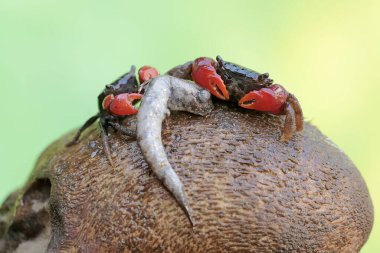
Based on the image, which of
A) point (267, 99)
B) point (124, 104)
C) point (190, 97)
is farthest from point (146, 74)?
point (267, 99)

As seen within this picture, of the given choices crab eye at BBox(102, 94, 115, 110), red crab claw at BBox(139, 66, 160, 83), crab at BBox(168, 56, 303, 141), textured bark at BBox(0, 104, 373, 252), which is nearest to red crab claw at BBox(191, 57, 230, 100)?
crab at BBox(168, 56, 303, 141)

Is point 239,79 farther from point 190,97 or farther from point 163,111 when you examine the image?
point 163,111

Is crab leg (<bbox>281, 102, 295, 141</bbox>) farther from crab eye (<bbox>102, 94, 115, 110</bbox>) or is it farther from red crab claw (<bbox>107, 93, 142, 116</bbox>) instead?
crab eye (<bbox>102, 94, 115, 110</bbox>)

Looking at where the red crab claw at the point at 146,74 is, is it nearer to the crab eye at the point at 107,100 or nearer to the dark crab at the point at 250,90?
the crab eye at the point at 107,100

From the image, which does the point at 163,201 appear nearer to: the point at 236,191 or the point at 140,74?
the point at 236,191

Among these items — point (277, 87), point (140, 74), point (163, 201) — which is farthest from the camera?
point (140, 74)

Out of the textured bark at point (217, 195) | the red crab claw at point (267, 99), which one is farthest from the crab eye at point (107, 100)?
the red crab claw at point (267, 99)

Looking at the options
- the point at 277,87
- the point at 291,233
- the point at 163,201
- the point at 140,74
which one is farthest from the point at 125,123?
the point at 291,233
